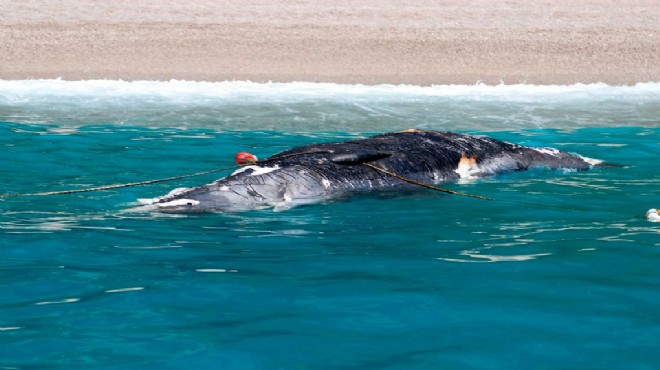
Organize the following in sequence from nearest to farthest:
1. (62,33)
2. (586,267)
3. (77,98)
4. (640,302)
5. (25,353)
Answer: (25,353) → (640,302) → (586,267) → (77,98) → (62,33)

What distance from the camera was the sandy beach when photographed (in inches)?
801

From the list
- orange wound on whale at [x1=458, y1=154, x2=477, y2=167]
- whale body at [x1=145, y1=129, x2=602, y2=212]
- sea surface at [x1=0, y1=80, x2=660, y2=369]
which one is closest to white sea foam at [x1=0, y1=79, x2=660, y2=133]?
sea surface at [x1=0, y1=80, x2=660, y2=369]

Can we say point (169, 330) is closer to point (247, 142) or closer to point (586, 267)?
point (586, 267)

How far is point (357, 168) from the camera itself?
31.1 ft

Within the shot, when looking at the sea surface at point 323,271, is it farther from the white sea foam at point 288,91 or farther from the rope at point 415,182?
the white sea foam at point 288,91

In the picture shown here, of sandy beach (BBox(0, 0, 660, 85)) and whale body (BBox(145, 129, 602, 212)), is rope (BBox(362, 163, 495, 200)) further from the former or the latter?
sandy beach (BBox(0, 0, 660, 85))

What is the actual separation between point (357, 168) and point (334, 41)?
41.9ft

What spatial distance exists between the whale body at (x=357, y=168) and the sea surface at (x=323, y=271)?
22cm

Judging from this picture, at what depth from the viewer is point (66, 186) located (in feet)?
31.3

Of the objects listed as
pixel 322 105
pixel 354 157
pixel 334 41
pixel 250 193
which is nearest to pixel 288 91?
pixel 322 105

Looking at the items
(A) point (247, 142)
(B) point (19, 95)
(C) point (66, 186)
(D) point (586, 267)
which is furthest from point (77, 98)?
(D) point (586, 267)

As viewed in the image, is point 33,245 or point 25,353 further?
point 33,245

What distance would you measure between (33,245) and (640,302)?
400cm

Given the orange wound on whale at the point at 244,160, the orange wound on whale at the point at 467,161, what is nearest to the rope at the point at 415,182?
the orange wound on whale at the point at 467,161
